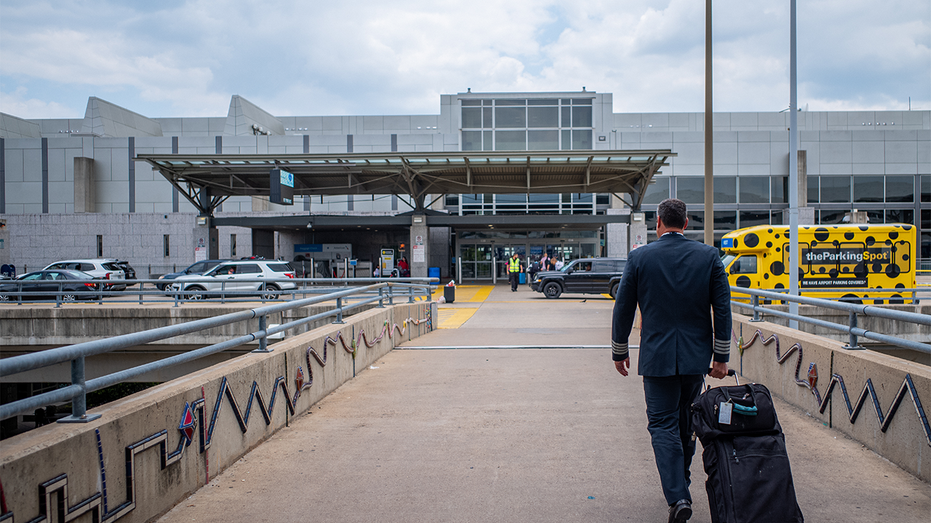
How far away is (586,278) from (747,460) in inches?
839

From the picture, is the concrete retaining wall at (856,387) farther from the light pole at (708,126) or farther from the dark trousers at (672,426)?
the light pole at (708,126)

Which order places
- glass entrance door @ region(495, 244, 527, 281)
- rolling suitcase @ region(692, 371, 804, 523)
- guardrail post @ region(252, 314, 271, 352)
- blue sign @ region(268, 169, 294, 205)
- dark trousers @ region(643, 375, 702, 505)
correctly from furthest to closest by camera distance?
glass entrance door @ region(495, 244, 527, 281) → blue sign @ region(268, 169, 294, 205) → guardrail post @ region(252, 314, 271, 352) → dark trousers @ region(643, 375, 702, 505) → rolling suitcase @ region(692, 371, 804, 523)

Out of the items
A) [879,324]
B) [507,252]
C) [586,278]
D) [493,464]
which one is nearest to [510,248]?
[507,252]

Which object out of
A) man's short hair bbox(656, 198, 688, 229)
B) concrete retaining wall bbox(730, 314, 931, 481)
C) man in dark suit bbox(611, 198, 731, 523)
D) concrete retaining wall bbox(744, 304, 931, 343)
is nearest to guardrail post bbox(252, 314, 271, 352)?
man in dark suit bbox(611, 198, 731, 523)

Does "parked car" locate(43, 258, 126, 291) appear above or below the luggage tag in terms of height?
above

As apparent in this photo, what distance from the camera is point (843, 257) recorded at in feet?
55.5

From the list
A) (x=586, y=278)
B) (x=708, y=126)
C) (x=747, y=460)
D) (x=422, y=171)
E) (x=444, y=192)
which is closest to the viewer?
(x=747, y=460)

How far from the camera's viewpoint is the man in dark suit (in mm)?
3385

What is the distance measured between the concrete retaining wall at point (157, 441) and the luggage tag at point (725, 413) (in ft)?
9.20

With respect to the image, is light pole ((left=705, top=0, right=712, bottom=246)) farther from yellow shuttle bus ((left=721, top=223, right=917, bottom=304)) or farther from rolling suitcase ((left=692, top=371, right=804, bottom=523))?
rolling suitcase ((left=692, top=371, right=804, bottom=523))

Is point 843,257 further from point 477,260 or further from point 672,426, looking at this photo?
point 477,260

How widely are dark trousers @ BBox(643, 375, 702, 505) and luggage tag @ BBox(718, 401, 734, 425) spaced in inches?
13.6

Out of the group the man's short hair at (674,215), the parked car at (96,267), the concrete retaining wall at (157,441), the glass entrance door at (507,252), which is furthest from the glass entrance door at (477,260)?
the man's short hair at (674,215)

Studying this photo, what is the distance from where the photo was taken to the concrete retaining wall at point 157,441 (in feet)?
8.96
